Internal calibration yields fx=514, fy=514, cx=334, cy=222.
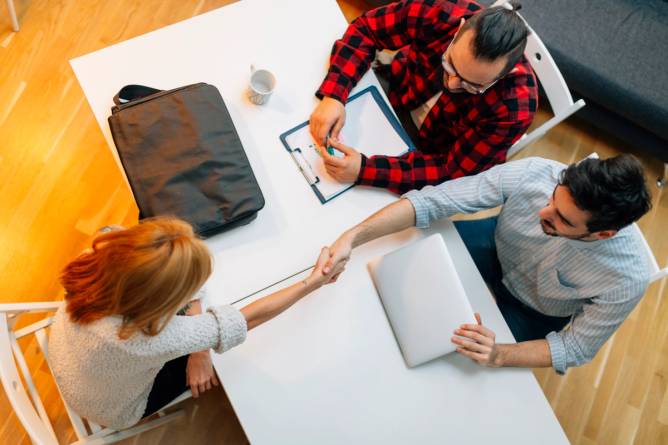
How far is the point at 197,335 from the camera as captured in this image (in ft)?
3.62

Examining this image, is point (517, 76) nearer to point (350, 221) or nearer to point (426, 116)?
point (426, 116)

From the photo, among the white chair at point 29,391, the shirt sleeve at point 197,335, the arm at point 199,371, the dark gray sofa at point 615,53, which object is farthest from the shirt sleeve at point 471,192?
the dark gray sofa at point 615,53

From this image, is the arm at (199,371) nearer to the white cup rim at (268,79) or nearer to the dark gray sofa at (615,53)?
the white cup rim at (268,79)

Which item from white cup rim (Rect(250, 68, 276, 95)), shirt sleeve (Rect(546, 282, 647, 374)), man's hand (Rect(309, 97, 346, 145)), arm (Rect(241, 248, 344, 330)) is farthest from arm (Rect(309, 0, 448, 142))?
shirt sleeve (Rect(546, 282, 647, 374))

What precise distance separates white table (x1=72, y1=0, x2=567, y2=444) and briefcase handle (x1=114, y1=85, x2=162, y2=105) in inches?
2.2

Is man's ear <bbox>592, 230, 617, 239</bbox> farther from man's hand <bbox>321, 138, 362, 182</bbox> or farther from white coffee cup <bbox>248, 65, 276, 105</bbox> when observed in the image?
white coffee cup <bbox>248, 65, 276, 105</bbox>

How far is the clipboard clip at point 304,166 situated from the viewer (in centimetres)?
138

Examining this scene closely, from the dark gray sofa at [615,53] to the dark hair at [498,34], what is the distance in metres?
0.90

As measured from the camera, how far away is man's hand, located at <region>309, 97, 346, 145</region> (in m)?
1.40

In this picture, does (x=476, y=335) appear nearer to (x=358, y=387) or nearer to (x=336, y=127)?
(x=358, y=387)

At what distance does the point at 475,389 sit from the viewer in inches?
51.2

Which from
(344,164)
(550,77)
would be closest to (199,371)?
(344,164)

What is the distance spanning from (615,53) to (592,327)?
134cm

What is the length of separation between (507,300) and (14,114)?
6.61 feet
